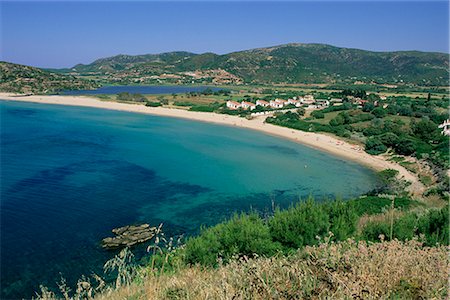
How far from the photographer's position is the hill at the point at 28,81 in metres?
87.4

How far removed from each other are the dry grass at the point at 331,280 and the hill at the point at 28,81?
10064 centimetres

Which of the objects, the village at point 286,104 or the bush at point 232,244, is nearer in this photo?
the bush at point 232,244

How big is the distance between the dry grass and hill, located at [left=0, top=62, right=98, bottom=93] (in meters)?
101

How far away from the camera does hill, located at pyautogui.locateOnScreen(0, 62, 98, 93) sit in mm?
87369

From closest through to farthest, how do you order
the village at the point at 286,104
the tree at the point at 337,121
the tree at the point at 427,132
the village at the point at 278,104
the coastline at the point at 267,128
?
the coastline at the point at 267,128 < the tree at the point at 427,132 < the tree at the point at 337,121 < the village at the point at 286,104 < the village at the point at 278,104

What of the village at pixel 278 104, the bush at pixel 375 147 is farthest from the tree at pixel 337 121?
the village at pixel 278 104

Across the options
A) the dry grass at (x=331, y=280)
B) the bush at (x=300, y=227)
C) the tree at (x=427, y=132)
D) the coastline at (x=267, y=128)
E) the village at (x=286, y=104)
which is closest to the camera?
the dry grass at (x=331, y=280)

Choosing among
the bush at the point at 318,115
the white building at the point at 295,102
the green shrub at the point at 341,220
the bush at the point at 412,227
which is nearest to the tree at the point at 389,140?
the bush at the point at 318,115

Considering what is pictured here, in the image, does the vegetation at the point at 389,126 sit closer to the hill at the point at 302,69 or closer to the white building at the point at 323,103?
the white building at the point at 323,103

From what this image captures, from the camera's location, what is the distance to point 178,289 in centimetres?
330

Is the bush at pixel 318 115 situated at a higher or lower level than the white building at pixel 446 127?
higher

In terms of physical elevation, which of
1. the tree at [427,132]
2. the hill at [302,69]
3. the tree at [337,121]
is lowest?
the tree at [427,132]

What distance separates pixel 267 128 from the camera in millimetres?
50938

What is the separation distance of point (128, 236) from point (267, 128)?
37.7m
